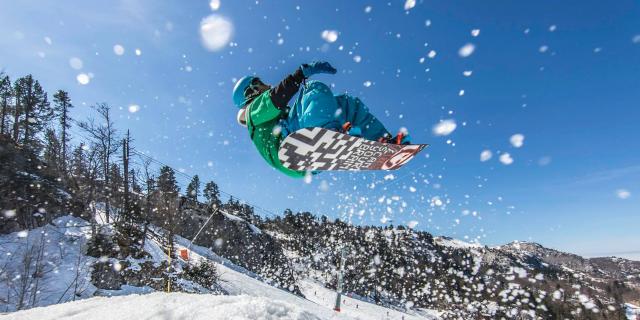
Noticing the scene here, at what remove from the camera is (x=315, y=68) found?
4590 millimetres

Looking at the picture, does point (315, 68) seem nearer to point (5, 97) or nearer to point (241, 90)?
point (241, 90)

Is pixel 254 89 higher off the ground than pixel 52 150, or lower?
lower

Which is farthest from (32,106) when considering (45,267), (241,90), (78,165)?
(241,90)

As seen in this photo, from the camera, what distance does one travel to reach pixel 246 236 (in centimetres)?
4669

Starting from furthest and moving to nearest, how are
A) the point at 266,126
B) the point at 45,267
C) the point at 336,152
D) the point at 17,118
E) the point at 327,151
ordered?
the point at 17,118, the point at 45,267, the point at 336,152, the point at 327,151, the point at 266,126

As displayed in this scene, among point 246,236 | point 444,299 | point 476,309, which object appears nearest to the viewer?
point 246,236

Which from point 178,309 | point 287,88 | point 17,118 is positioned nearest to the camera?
point 178,309

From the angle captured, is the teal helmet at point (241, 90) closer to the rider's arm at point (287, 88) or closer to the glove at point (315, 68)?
the rider's arm at point (287, 88)

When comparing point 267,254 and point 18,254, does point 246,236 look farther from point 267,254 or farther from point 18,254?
point 18,254

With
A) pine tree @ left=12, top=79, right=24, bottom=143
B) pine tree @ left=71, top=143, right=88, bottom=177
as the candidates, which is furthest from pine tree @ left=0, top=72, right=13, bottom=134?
pine tree @ left=71, top=143, right=88, bottom=177

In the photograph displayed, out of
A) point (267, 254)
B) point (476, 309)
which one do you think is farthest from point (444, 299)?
point (267, 254)

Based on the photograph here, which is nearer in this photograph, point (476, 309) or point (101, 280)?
point (101, 280)

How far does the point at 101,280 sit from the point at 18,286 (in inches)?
119

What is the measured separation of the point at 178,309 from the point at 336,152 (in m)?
4.28
